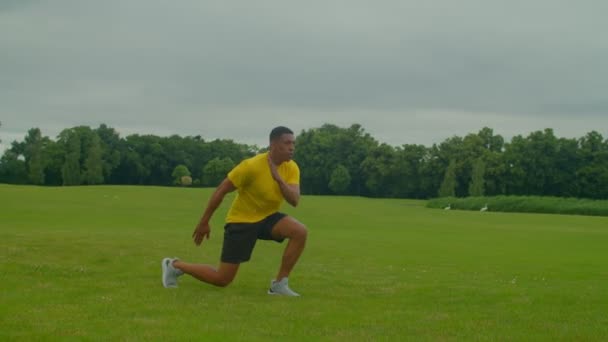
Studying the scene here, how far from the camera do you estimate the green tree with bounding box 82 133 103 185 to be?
10425 cm

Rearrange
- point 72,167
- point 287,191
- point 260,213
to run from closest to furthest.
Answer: point 287,191 < point 260,213 < point 72,167

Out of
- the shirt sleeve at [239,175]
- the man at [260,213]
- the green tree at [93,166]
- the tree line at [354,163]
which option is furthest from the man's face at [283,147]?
the green tree at [93,166]

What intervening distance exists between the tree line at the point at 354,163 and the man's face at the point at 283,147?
271ft

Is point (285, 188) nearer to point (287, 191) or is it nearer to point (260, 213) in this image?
point (287, 191)

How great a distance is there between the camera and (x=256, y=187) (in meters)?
10.0

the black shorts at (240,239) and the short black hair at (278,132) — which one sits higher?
the short black hair at (278,132)

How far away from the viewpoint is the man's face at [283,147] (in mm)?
9875

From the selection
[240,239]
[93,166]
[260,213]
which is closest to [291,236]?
[260,213]

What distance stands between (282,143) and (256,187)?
741mm

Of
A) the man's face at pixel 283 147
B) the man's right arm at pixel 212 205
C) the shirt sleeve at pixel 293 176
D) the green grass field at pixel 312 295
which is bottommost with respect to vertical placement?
the green grass field at pixel 312 295

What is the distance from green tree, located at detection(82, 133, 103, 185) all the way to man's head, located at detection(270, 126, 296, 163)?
99.2m

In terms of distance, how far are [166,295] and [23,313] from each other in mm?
2128

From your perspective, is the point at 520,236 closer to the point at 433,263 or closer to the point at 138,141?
the point at 433,263

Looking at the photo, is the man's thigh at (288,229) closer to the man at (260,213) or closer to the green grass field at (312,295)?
the man at (260,213)
